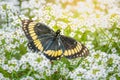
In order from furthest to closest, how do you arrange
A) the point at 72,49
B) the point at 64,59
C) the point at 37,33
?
the point at 37,33, the point at 64,59, the point at 72,49

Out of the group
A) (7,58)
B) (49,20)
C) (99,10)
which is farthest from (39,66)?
(99,10)

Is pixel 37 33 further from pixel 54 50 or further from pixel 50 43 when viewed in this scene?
pixel 54 50

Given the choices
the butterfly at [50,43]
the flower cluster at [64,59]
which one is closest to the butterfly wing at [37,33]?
the butterfly at [50,43]

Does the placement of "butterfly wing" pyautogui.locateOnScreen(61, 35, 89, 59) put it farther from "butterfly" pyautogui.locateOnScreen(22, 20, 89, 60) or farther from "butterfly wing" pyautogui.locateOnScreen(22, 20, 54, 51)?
"butterfly wing" pyautogui.locateOnScreen(22, 20, 54, 51)

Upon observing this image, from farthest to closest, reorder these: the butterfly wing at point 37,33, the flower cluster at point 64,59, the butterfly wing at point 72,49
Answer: the butterfly wing at point 37,33 < the butterfly wing at point 72,49 < the flower cluster at point 64,59

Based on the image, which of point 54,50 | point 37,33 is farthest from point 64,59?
point 37,33

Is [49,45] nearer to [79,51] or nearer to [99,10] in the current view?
[79,51]

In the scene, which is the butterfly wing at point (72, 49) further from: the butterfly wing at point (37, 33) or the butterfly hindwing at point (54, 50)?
the butterfly wing at point (37, 33)

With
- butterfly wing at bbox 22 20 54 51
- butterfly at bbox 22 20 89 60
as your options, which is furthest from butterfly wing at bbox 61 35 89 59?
butterfly wing at bbox 22 20 54 51
